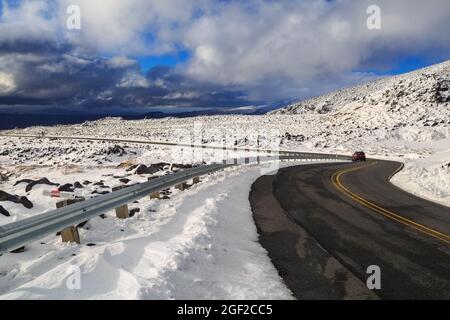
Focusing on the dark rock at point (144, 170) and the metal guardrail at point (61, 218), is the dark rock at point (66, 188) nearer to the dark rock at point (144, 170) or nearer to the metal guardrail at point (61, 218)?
the metal guardrail at point (61, 218)

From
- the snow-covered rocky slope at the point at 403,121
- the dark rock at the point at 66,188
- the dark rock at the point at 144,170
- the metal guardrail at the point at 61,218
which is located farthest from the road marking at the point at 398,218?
the snow-covered rocky slope at the point at 403,121

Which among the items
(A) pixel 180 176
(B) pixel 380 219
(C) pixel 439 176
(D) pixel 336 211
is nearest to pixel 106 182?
(A) pixel 180 176

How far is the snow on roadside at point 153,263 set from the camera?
18.5ft

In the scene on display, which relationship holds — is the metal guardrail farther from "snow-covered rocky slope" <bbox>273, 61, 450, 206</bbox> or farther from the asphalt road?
"snow-covered rocky slope" <bbox>273, 61, 450, 206</bbox>

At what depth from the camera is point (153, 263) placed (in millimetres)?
6746

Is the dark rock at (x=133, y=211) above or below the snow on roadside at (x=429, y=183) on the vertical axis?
above

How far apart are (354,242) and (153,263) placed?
4.55 m

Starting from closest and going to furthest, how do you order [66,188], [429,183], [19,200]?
1. [19,200]
2. [66,188]
3. [429,183]

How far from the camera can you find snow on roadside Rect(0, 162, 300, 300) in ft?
18.5

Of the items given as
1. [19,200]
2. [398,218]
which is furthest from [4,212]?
[398,218]

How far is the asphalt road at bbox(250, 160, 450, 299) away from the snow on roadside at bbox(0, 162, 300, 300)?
1.84 ft

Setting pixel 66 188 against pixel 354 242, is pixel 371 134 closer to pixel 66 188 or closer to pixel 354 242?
pixel 66 188

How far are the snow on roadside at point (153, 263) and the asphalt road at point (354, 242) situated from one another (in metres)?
0.56

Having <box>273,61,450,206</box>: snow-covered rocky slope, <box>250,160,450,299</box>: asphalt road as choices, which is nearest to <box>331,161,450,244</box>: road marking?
<box>250,160,450,299</box>: asphalt road
